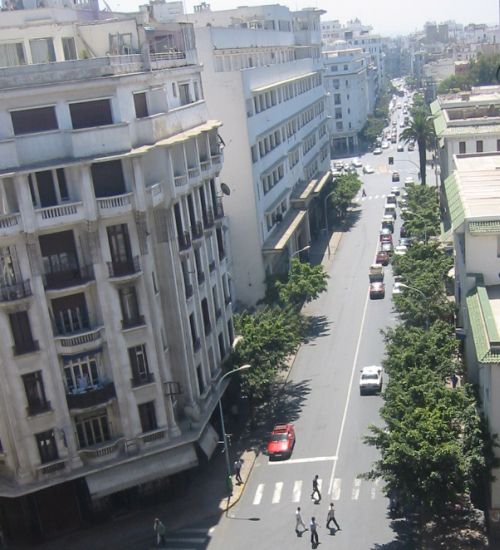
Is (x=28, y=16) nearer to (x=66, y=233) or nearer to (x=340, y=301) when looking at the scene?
(x=66, y=233)

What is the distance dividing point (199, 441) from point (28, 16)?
89.0 ft

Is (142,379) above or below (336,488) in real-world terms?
above

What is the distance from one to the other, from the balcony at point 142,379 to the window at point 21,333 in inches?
229

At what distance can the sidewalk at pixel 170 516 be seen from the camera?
43.5 m

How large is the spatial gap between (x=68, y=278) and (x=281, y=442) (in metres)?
18.3

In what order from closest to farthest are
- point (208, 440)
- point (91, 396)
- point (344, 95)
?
point (91, 396) < point (208, 440) < point (344, 95)

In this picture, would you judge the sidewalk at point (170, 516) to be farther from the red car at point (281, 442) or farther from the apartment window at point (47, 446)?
the apartment window at point (47, 446)

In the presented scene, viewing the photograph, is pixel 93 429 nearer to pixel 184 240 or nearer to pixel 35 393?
pixel 35 393

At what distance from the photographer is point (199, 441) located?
4744 centimetres

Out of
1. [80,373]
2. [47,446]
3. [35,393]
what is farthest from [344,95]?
[47,446]

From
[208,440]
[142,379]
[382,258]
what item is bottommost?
[382,258]

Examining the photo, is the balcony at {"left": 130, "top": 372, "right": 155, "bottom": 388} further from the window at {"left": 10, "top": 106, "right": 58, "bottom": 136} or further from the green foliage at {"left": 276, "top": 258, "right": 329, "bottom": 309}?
the green foliage at {"left": 276, "top": 258, "right": 329, "bottom": 309}

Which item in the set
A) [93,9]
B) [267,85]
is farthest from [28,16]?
[267,85]

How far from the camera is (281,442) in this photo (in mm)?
51375
